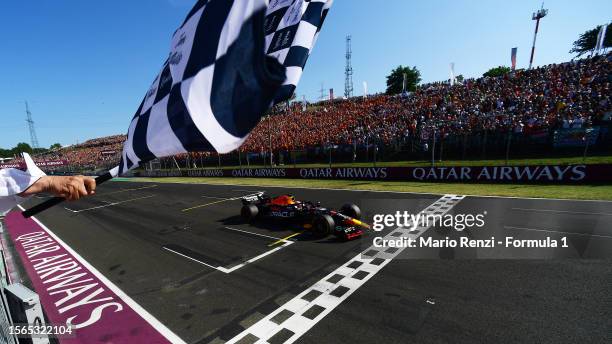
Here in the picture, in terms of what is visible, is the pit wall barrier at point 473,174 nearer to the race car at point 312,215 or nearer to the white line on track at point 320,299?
the race car at point 312,215

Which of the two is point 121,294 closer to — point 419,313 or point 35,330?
point 35,330

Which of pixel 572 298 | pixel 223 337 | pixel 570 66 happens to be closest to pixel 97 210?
pixel 223 337

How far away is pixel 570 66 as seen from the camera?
21.5 m

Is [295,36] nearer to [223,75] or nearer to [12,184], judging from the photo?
[223,75]

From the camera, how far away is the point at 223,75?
2346mm

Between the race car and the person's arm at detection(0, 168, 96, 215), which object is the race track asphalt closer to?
the race car

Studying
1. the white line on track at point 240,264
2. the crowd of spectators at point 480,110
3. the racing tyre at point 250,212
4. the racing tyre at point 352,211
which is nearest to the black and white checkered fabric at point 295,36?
the white line on track at point 240,264

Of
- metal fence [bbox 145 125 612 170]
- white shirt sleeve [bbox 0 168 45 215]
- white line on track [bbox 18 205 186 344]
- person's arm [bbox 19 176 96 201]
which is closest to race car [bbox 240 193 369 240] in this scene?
white line on track [bbox 18 205 186 344]

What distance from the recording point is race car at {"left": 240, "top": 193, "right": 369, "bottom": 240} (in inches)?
345

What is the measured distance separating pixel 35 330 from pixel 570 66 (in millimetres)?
29925

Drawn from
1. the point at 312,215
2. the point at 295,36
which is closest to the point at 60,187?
the point at 295,36

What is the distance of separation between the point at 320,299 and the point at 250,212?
245 inches

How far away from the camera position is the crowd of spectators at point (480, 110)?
1797 cm

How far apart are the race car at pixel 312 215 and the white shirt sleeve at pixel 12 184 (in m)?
7.33
